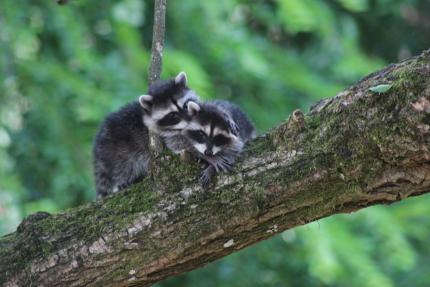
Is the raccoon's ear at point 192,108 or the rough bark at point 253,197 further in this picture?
the raccoon's ear at point 192,108

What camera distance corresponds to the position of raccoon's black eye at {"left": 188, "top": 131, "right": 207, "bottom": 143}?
5.67 meters

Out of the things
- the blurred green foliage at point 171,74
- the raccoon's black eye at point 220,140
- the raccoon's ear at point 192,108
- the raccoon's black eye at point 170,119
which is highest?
the blurred green foliage at point 171,74

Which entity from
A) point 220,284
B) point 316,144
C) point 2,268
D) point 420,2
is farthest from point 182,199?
point 420,2

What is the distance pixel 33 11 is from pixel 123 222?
424 cm

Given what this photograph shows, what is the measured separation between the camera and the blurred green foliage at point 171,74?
8.09 meters

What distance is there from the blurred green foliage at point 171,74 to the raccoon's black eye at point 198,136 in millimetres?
1799

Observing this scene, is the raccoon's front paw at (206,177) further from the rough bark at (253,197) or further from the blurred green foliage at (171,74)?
the blurred green foliage at (171,74)

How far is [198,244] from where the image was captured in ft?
15.5

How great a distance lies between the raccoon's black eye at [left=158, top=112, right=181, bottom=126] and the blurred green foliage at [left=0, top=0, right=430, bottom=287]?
4.69 ft

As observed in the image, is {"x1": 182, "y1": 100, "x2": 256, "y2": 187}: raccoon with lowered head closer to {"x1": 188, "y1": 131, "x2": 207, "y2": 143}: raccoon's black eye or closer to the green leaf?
{"x1": 188, "y1": 131, "x2": 207, "y2": 143}: raccoon's black eye

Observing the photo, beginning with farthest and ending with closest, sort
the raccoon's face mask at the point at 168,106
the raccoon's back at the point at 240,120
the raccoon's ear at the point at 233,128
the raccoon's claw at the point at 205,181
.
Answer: the raccoon's face mask at the point at 168,106
the raccoon's back at the point at 240,120
the raccoon's ear at the point at 233,128
the raccoon's claw at the point at 205,181

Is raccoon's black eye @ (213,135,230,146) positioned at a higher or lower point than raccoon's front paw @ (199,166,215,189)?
higher

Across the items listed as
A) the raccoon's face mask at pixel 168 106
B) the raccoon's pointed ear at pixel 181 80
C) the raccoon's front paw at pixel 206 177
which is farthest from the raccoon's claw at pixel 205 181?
the raccoon's pointed ear at pixel 181 80

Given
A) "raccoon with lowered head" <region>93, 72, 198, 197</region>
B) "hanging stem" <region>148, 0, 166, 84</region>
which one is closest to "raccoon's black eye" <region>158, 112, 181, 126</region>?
"raccoon with lowered head" <region>93, 72, 198, 197</region>
